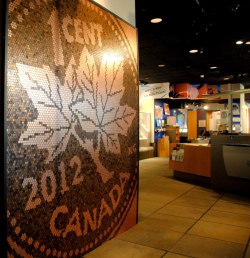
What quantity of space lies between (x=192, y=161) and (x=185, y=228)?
3.34 m

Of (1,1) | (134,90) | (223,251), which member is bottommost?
(223,251)

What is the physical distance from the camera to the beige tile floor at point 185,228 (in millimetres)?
3137

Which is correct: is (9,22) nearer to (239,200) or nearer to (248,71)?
(239,200)

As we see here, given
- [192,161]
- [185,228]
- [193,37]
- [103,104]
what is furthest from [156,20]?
[185,228]

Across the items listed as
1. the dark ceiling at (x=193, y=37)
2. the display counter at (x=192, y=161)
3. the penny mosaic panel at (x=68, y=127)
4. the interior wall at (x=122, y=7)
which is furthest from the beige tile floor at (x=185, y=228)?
the dark ceiling at (x=193, y=37)

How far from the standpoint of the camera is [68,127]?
284 centimetres

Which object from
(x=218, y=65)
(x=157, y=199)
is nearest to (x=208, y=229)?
(x=157, y=199)

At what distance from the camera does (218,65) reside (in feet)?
33.9

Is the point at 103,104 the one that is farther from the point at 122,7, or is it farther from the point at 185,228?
the point at 185,228

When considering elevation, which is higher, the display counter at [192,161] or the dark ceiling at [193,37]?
the dark ceiling at [193,37]

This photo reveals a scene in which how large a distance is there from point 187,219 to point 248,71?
29.8 ft

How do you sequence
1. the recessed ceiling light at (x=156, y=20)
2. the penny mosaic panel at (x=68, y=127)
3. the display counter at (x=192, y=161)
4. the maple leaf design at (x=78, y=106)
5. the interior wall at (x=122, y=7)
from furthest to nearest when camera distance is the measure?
the display counter at (x=192, y=161), the recessed ceiling light at (x=156, y=20), the interior wall at (x=122, y=7), the maple leaf design at (x=78, y=106), the penny mosaic panel at (x=68, y=127)

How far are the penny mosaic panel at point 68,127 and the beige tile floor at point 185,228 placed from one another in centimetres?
31

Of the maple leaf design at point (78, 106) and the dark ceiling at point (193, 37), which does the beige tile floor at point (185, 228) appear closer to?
the maple leaf design at point (78, 106)
